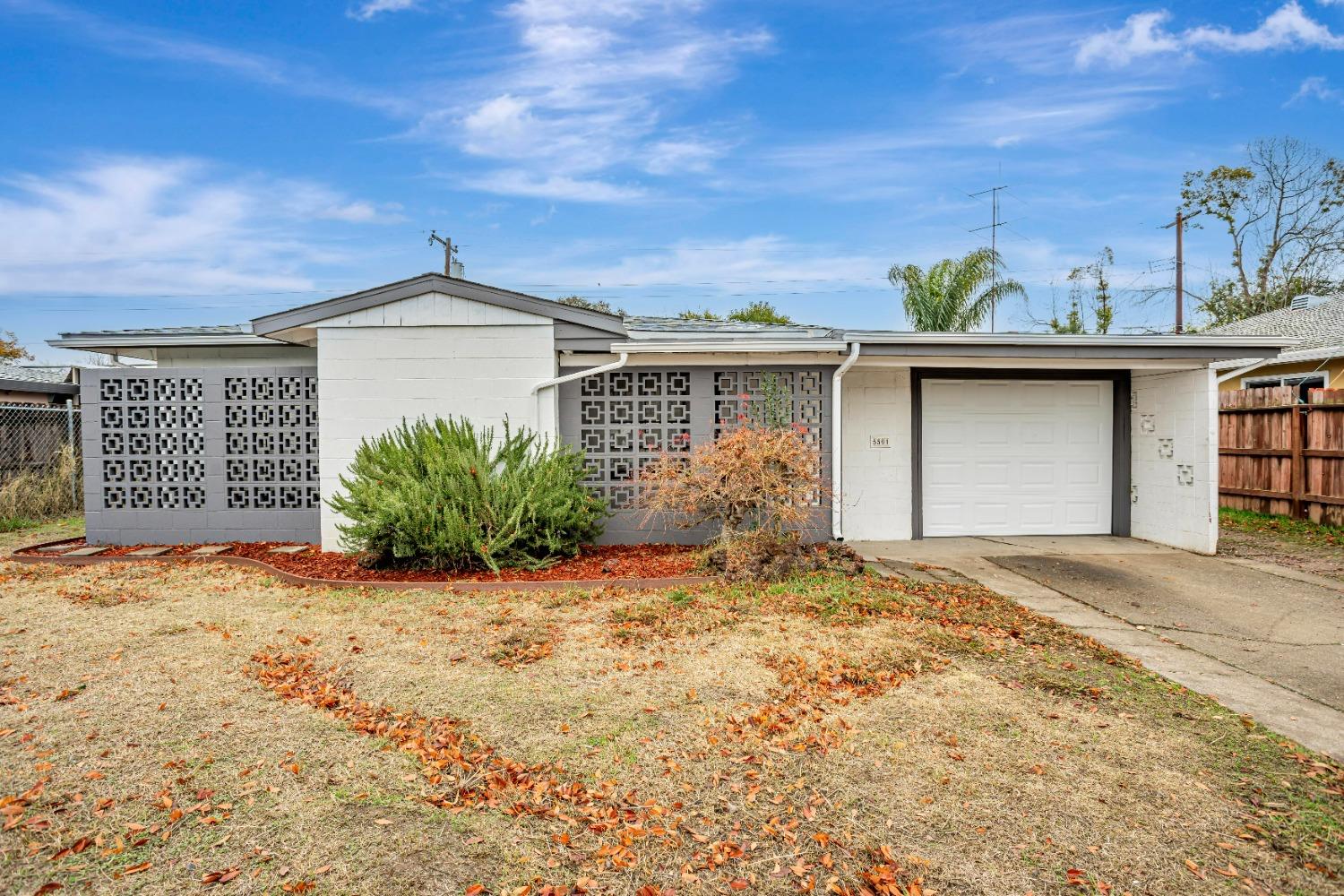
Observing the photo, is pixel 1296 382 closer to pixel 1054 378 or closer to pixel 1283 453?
pixel 1283 453

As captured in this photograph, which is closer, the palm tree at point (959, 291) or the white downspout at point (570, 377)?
the white downspout at point (570, 377)

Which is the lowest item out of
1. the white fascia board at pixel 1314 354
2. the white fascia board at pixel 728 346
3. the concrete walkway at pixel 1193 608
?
the concrete walkway at pixel 1193 608

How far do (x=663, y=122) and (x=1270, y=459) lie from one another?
12.3 metres

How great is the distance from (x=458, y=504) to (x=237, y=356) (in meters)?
5.23

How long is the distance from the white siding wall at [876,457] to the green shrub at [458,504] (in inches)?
151

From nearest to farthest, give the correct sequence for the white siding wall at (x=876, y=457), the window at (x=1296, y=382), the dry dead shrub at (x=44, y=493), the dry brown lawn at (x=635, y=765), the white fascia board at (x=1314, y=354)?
the dry brown lawn at (x=635, y=765) → the white siding wall at (x=876, y=457) → the dry dead shrub at (x=44, y=493) → the white fascia board at (x=1314, y=354) → the window at (x=1296, y=382)

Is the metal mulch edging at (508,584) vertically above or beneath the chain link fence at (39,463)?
beneath

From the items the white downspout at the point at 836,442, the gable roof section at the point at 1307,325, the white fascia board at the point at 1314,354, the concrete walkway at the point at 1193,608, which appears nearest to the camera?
the concrete walkway at the point at 1193,608

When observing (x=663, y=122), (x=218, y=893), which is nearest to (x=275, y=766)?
(x=218, y=893)

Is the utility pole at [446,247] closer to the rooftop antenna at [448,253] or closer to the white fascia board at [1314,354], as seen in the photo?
the rooftop antenna at [448,253]

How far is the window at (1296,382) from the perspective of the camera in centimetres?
1245

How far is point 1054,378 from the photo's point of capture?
378 inches

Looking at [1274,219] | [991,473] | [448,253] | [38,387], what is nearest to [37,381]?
[38,387]

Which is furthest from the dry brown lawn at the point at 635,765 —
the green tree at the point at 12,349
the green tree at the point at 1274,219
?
the green tree at the point at 12,349
